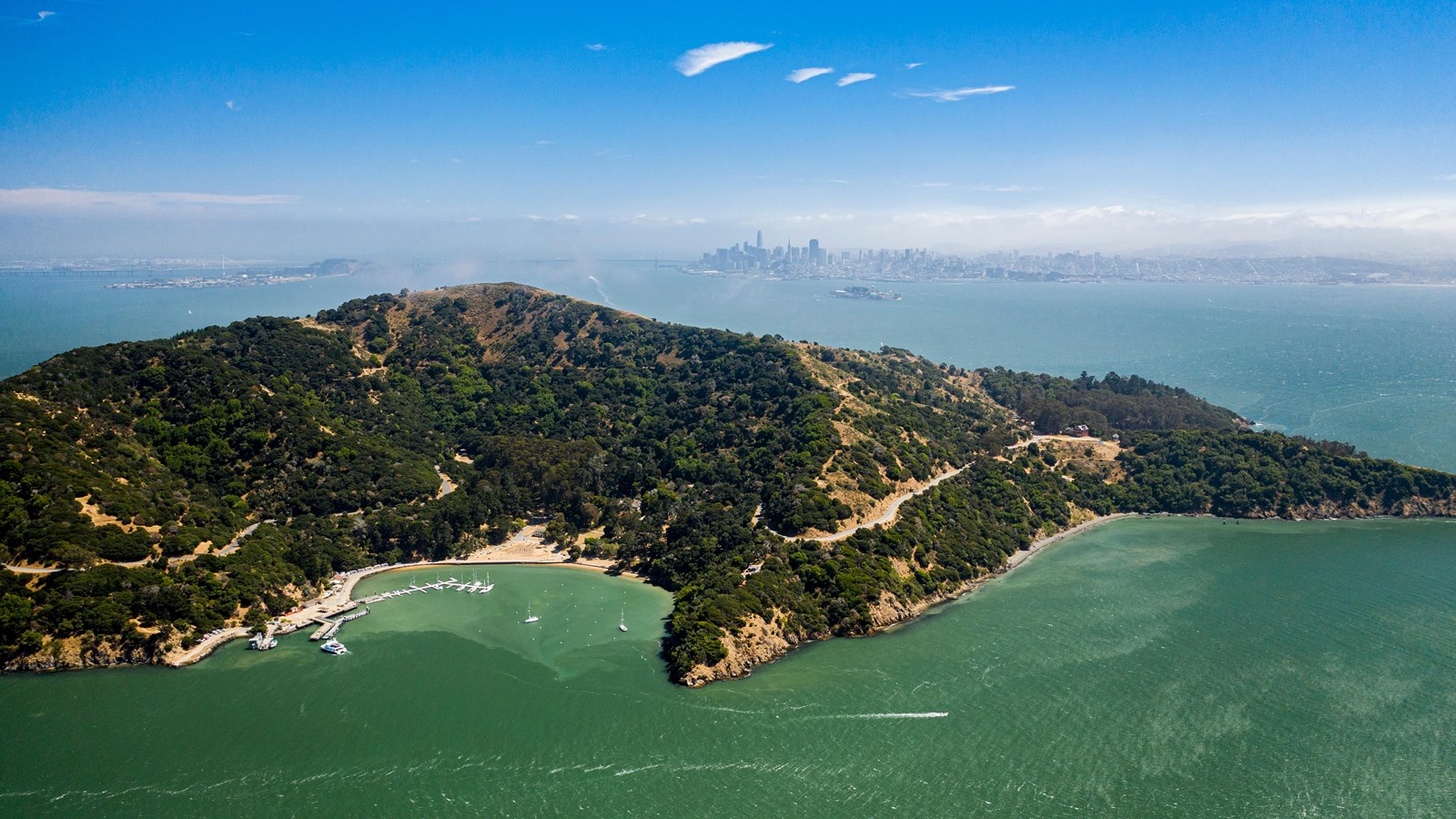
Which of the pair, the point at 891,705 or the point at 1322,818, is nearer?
the point at 1322,818

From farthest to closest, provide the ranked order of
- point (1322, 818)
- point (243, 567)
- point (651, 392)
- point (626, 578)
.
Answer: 1. point (651, 392)
2. point (626, 578)
3. point (243, 567)
4. point (1322, 818)

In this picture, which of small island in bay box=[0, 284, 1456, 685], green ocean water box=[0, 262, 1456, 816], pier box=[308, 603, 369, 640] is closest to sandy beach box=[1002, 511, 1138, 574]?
small island in bay box=[0, 284, 1456, 685]

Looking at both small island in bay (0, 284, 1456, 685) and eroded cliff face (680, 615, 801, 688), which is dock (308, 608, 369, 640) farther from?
eroded cliff face (680, 615, 801, 688)

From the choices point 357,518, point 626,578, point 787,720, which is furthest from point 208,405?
point 787,720

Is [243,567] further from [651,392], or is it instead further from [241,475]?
[651,392]

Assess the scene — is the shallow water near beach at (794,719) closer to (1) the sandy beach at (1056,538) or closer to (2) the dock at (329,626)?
(2) the dock at (329,626)

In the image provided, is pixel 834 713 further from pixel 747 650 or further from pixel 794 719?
pixel 747 650

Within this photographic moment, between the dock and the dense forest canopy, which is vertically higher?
the dense forest canopy
